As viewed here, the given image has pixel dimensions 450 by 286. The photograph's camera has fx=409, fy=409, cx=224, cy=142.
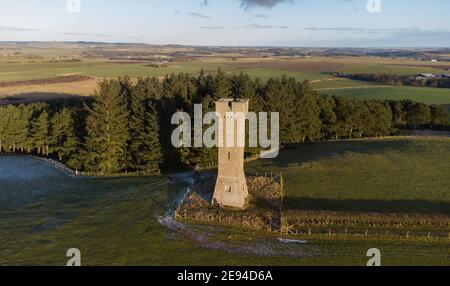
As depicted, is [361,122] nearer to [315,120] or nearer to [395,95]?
[315,120]

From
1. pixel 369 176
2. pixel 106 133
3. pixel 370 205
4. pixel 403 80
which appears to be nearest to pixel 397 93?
pixel 403 80

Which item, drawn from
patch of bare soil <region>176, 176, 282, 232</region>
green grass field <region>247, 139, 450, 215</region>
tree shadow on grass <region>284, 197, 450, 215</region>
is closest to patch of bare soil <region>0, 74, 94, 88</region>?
green grass field <region>247, 139, 450, 215</region>

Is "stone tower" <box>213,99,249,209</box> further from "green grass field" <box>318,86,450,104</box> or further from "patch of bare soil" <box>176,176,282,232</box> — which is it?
"green grass field" <box>318,86,450,104</box>

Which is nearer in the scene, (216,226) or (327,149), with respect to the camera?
(216,226)

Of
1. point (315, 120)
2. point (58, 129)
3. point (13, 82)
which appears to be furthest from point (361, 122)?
point (13, 82)

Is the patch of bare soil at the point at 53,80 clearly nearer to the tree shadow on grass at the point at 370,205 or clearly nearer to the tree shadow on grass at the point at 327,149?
the tree shadow on grass at the point at 327,149

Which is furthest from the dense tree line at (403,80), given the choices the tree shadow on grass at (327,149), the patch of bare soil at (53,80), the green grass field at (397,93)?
→ the patch of bare soil at (53,80)

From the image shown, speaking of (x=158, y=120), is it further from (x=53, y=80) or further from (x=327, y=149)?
(x=53, y=80)

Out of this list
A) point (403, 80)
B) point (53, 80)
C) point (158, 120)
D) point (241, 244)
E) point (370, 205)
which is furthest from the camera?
point (403, 80)
